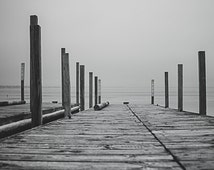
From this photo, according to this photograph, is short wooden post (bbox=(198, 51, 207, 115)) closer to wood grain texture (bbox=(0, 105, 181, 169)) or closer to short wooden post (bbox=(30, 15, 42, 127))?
wood grain texture (bbox=(0, 105, 181, 169))

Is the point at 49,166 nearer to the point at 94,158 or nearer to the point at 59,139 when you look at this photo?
the point at 94,158

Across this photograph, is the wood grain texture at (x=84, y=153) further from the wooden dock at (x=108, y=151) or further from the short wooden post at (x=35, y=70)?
the short wooden post at (x=35, y=70)

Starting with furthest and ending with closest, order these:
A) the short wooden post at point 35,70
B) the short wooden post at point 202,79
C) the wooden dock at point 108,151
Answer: the short wooden post at point 202,79 → the short wooden post at point 35,70 → the wooden dock at point 108,151

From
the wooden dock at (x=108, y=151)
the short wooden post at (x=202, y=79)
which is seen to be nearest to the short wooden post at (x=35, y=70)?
the wooden dock at (x=108, y=151)

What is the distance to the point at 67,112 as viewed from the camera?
6121 millimetres

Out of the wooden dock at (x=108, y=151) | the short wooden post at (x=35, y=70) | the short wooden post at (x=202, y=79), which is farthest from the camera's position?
the short wooden post at (x=202, y=79)

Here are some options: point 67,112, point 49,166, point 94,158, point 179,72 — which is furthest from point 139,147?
point 179,72

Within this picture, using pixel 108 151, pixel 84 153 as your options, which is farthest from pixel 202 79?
pixel 84 153

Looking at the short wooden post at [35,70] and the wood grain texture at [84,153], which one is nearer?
the wood grain texture at [84,153]

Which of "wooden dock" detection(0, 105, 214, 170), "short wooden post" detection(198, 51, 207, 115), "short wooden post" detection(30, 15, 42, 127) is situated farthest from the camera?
"short wooden post" detection(198, 51, 207, 115)

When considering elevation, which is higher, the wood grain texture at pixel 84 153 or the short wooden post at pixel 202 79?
the short wooden post at pixel 202 79

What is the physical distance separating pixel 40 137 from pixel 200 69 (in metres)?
4.85

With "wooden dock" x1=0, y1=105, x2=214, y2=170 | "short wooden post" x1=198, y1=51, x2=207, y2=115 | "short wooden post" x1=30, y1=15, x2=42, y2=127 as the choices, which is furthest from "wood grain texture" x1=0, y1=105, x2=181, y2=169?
"short wooden post" x1=198, y1=51, x2=207, y2=115

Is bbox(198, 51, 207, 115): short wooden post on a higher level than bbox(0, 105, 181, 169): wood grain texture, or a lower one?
higher
